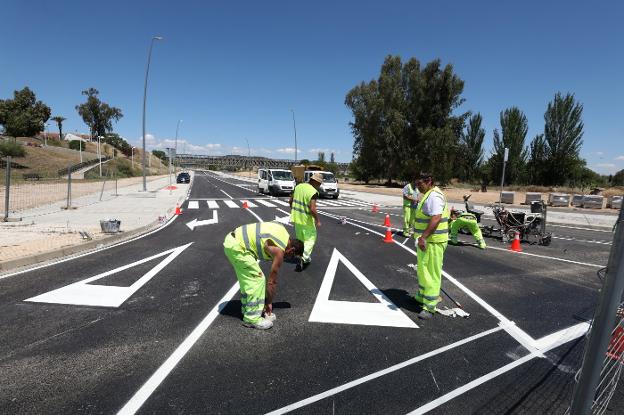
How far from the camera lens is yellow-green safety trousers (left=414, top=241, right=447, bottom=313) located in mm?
4660

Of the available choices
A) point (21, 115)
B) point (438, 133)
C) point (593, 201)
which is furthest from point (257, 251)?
point (21, 115)

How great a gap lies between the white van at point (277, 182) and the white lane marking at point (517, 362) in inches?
857

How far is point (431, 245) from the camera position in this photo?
4680 mm

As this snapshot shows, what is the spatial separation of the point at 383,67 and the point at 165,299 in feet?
151

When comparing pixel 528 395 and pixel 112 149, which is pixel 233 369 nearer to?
pixel 528 395

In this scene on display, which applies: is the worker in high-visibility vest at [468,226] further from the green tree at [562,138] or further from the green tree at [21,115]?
the green tree at [21,115]

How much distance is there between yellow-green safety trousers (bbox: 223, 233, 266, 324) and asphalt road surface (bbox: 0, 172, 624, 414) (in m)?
0.26

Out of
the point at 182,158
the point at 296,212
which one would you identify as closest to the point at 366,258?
the point at 296,212

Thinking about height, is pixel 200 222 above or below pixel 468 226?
below

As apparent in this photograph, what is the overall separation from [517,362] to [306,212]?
169 inches

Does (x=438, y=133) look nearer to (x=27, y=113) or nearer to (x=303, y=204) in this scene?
(x=303, y=204)

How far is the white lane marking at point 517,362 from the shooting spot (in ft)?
9.66

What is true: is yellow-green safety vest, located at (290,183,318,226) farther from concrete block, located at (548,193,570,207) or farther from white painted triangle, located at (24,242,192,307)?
concrete block, located at (548,193,570,207)

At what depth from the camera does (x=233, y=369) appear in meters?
3.40
